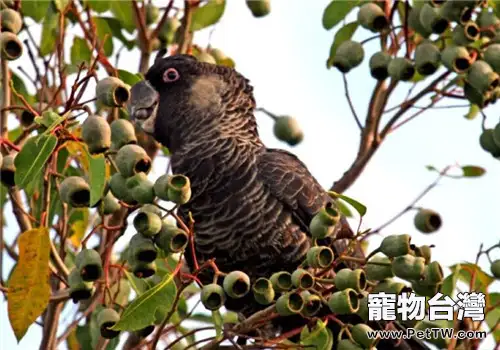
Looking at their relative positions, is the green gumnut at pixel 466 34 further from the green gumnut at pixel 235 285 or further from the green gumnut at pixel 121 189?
the green gumnut at pixel 121 189

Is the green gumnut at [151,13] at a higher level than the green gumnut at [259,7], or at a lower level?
lower

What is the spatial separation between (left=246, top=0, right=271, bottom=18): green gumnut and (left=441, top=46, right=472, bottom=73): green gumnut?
0.94 metres

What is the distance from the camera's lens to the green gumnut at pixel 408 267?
2730 mm

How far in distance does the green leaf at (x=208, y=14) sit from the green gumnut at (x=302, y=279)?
6.24 feet

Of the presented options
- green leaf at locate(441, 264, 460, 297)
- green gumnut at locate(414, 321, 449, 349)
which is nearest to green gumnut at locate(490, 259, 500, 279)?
green leaf at locate(441, 264, 460, 297)

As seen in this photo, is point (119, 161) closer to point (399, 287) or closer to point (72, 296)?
point (72, 296)

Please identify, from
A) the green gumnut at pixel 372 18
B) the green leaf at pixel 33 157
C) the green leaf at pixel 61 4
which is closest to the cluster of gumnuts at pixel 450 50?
the green gumnut at pixel 372 18

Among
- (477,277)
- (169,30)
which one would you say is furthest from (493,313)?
(169,30)

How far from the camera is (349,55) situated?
3934mm

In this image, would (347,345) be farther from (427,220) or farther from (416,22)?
(416,22)

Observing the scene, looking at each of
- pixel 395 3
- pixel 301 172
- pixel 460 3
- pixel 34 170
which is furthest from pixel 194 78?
pixel 34 170

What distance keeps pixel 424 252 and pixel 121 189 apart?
0.89 m

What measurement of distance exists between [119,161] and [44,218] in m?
0.32

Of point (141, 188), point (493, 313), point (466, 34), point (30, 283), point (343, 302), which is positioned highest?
point (466, 34)
